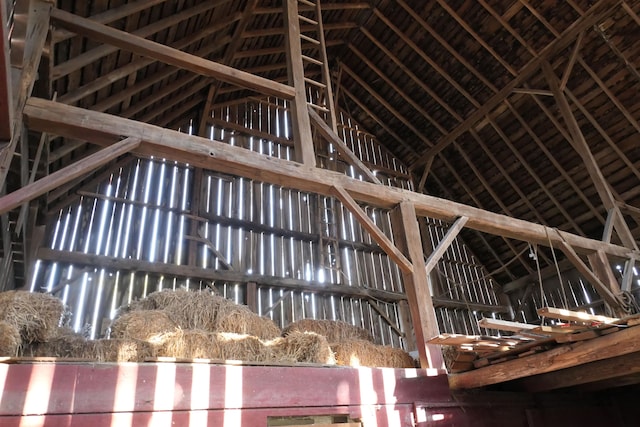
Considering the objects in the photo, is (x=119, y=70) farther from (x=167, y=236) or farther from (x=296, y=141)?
(x=167, y=236)

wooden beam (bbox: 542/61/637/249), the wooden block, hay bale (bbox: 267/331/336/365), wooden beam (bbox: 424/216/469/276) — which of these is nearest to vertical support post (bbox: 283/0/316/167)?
wooden beam (bbox: 424/216/469/276)

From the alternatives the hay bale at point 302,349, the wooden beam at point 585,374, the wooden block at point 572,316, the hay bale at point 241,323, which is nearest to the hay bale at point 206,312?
the hay bale at point 241,323

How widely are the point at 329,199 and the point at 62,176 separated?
8243 mm

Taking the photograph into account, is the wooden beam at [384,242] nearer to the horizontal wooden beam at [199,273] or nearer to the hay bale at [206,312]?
the hay bale at [206,312]

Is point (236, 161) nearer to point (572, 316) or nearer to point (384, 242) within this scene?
point (384, 242)

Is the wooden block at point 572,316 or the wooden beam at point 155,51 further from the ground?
the wooden beam at point 155,51

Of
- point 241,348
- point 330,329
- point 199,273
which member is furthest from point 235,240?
point 241,348

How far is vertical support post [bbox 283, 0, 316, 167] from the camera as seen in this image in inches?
253

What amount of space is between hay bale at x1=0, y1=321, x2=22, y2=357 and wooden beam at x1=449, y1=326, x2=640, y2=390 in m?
4.41

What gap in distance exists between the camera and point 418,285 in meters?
5.84

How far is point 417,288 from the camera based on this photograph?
5.82 m

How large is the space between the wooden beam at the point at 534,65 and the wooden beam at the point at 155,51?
6532 millimetres

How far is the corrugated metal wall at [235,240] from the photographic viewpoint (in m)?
8.34

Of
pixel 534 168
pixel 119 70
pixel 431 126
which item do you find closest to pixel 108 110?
pixel 119 70
